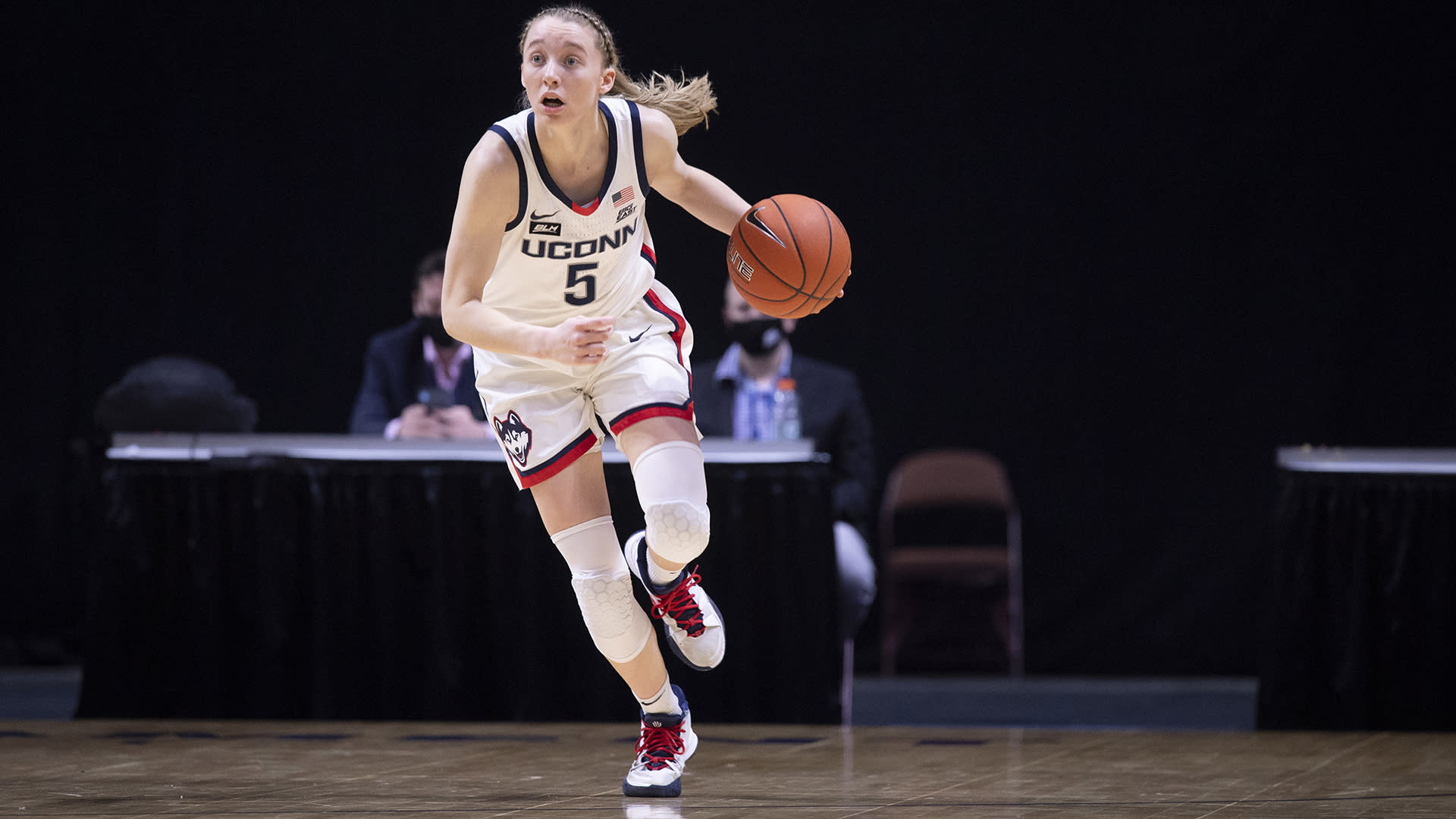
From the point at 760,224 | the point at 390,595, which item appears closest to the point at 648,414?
the point at 760,224

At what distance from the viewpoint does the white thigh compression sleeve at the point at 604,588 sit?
323cm

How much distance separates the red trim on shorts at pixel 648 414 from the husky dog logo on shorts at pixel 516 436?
0.20m

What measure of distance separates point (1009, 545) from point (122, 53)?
5002mm

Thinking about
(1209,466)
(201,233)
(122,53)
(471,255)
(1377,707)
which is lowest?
(1377,707)

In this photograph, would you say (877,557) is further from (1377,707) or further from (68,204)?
(68,204)

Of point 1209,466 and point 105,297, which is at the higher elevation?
point 105,297

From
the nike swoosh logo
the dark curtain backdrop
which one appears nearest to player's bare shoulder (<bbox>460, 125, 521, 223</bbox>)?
the nike swoosh logo

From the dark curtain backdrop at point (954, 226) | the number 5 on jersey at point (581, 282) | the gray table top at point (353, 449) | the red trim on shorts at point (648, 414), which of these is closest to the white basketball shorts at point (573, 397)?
→ the red trim on shorts at point (648, 414)

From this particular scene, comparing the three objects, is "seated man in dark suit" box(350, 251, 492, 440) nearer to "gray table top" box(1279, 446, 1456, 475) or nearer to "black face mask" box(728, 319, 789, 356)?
"black face mask" box(728, 319, 789, 356)

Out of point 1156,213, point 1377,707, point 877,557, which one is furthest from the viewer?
point 877,557

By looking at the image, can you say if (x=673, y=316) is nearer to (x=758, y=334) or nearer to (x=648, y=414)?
(x=648, y=414)

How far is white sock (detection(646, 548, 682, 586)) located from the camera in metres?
3.26

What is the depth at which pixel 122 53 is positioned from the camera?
23.3 ft

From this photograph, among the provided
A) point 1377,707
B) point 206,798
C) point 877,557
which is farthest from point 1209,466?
point 206,798
